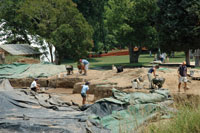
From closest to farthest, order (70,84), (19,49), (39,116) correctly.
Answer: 1. (39,116)
2. (70,84)
3. (19,49)

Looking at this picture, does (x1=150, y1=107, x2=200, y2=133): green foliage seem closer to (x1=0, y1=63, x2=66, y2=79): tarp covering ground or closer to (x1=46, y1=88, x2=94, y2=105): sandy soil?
(x1=46, y1=88, x2=94, y2=105): sandy soil

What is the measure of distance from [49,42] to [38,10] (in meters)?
4.08

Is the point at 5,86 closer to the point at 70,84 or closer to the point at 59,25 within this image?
the point at 70,84

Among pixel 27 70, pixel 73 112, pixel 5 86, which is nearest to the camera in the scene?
pixel 73 112

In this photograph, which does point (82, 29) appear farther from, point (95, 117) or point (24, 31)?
point (95, 117)

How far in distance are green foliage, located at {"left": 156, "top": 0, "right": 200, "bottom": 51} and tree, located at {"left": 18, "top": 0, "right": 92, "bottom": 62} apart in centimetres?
876

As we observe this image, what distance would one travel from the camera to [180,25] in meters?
29.0

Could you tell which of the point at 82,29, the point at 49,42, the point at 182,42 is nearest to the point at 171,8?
the point at 182,42

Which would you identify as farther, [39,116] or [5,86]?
[5,86]

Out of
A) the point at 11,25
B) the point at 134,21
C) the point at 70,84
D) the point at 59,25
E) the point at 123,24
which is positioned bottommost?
the point at 70,84

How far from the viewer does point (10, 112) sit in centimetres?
1145

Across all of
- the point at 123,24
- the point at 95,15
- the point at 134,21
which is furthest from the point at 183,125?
the point at 95,15

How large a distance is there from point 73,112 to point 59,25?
2316 cm

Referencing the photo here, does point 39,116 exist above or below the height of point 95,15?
below
